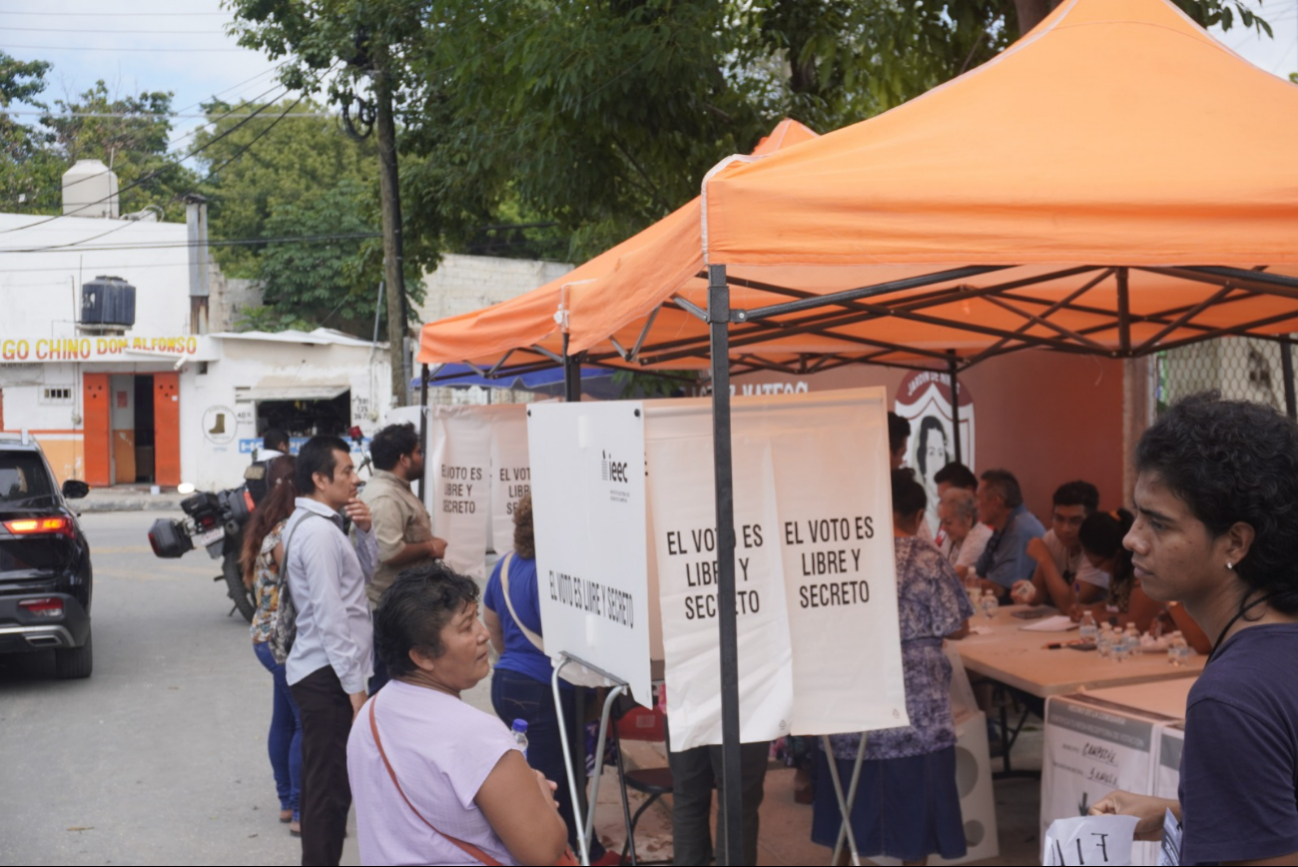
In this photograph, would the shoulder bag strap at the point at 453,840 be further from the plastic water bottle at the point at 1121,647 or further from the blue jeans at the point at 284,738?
the plastic water bottle at the point at 1121,647

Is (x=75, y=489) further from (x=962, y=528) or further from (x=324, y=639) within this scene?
(x=962, y=528)

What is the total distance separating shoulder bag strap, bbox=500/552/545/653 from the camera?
5.04 metres

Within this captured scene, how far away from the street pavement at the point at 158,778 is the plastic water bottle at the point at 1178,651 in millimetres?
1158

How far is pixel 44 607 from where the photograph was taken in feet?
10.7

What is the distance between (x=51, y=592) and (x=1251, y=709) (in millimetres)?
3089

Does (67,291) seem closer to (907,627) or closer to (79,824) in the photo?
(907,627)

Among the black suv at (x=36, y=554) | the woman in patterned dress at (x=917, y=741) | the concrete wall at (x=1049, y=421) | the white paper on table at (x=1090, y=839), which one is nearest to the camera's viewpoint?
the white paper on table at (x=1090, y=839)

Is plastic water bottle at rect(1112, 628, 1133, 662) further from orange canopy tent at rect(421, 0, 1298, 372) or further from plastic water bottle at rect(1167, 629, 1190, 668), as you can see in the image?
orange canopy tent at rect(421, 0, 1298, 372)

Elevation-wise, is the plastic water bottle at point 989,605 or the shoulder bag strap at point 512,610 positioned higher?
the shoulder bag strap at point 512,610

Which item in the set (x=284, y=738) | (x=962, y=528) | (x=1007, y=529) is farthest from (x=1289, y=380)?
(x=284, y=738)

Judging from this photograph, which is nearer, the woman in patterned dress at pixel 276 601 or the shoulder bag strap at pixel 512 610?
the shoulder bag strap at pixel 512 610

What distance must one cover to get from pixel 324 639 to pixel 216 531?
540 cm

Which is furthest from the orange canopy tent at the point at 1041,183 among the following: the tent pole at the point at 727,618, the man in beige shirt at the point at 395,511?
the man in beige shirt at the point at 395,511

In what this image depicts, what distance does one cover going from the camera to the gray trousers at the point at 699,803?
4500mm
